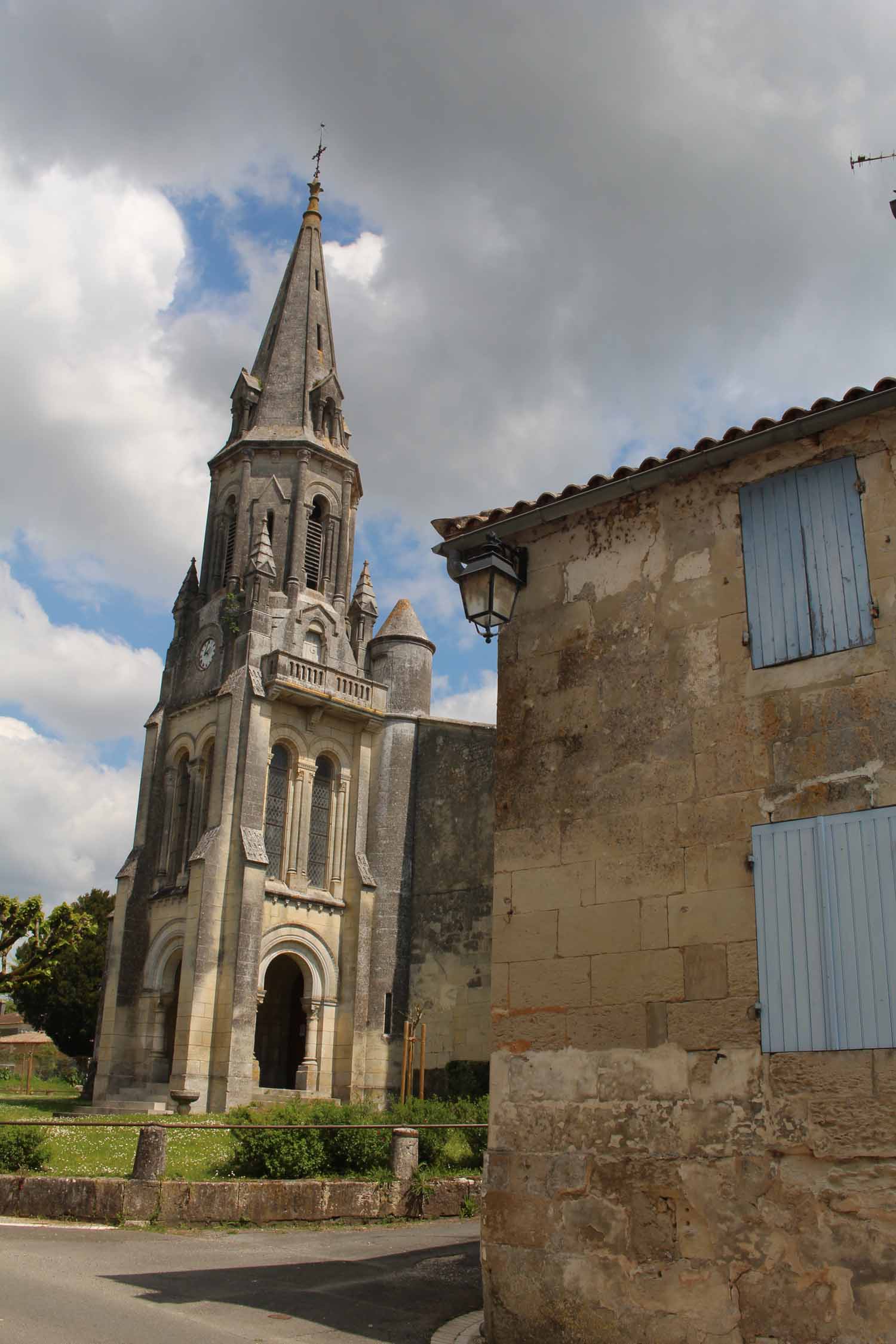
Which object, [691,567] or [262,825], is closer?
[691,567]

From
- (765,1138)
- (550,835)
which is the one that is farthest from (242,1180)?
(765,1138)

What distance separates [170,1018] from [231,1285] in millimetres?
21000

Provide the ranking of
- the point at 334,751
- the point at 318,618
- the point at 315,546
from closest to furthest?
the point at 334,751, the point at 318,618, the point at 315,546

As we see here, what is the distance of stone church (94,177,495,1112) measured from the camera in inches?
1062

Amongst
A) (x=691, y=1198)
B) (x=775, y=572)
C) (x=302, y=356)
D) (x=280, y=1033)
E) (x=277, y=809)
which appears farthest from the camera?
(x=302, y=356)

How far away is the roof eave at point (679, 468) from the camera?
741cm

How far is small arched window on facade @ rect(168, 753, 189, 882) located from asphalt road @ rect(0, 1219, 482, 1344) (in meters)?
18.3

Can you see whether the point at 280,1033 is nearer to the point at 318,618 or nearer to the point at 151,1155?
the point at 318,618

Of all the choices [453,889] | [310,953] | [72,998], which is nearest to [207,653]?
[310,953]

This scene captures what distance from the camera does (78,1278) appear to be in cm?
902

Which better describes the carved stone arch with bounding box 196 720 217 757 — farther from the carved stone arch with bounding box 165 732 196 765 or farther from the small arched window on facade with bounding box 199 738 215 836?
the carved stone arch with bounding box 165 732 196 765

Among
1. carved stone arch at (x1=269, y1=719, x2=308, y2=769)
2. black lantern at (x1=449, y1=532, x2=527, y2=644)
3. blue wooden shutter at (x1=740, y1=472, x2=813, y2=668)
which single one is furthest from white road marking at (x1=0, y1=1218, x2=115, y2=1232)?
carved stone arch at (x1=269, y1=719, x2=308, y2=769)

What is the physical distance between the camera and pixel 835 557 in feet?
24.1

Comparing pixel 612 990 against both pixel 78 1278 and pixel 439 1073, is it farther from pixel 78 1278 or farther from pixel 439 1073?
pixel 439 1073
